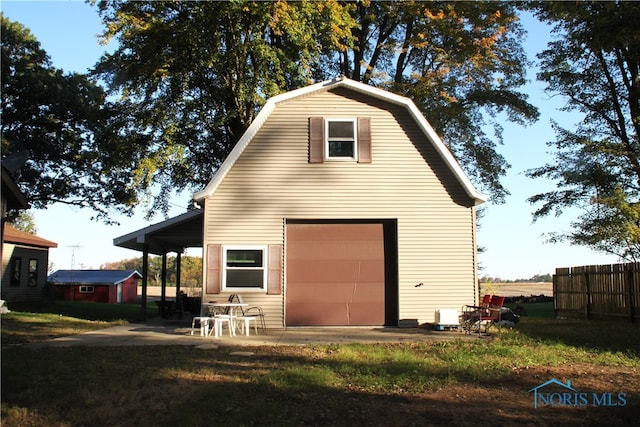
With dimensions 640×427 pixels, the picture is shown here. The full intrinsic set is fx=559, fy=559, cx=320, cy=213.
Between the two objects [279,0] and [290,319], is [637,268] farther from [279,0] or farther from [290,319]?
[279,0]

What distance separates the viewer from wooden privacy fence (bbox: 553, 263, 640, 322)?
51.1ft

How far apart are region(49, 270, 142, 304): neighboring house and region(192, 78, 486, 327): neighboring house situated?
3613 centimetres

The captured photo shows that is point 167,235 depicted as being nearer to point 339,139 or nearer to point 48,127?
point 339,139

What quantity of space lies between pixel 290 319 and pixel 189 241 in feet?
18.9

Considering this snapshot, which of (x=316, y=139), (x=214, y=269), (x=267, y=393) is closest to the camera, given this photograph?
(x=267, y=393)

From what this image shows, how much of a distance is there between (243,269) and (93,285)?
3764 centimetres

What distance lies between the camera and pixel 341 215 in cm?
1366

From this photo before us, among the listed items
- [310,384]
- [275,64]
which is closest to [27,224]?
[275,64]

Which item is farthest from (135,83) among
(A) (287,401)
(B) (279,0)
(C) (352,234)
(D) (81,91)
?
(A) (287,401)

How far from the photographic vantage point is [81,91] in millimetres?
27578

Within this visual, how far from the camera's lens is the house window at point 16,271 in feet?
90.6

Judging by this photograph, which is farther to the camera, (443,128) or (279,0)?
(443,128)

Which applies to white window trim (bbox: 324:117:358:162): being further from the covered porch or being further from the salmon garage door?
the covered porch

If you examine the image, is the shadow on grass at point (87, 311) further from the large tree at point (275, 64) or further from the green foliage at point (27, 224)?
the green foliage at point (27, 224)
